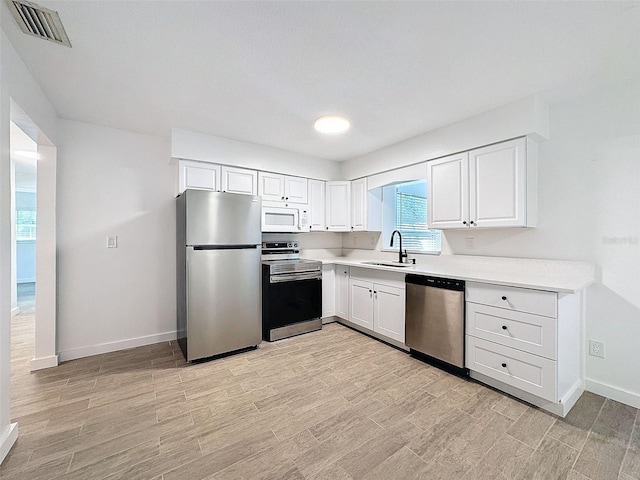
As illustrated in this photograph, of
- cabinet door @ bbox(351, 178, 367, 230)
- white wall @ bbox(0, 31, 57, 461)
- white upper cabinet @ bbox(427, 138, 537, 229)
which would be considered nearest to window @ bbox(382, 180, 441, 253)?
cabinet door @ bbox(351, 178, 367, 230)

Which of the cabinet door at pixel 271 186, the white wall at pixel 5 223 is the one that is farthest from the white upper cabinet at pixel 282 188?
the white wall at pixel 5 223

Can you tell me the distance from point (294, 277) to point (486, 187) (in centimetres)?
232

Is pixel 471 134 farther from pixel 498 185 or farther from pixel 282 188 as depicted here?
pixel 282 188

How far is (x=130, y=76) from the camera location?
211cm

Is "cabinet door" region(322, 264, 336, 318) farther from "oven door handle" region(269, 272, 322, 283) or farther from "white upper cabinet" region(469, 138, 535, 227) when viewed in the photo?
"white upper cabinet" region(469, 138, 535, 227)

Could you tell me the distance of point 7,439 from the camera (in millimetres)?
1618

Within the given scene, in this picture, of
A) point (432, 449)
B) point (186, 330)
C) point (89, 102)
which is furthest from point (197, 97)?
point (432, 449)

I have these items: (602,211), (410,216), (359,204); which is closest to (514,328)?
(602,211)

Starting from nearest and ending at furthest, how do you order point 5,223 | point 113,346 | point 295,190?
point 5,223, point 113,346, point 295,190

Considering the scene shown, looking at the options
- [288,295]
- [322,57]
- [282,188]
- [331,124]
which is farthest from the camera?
[282,188]

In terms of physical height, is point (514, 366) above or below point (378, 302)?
below

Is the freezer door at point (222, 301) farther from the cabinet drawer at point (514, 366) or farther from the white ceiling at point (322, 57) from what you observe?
the cabinet drawer at point (514, 366)

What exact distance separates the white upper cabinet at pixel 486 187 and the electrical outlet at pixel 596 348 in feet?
3.52

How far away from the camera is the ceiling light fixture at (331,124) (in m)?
2.79
